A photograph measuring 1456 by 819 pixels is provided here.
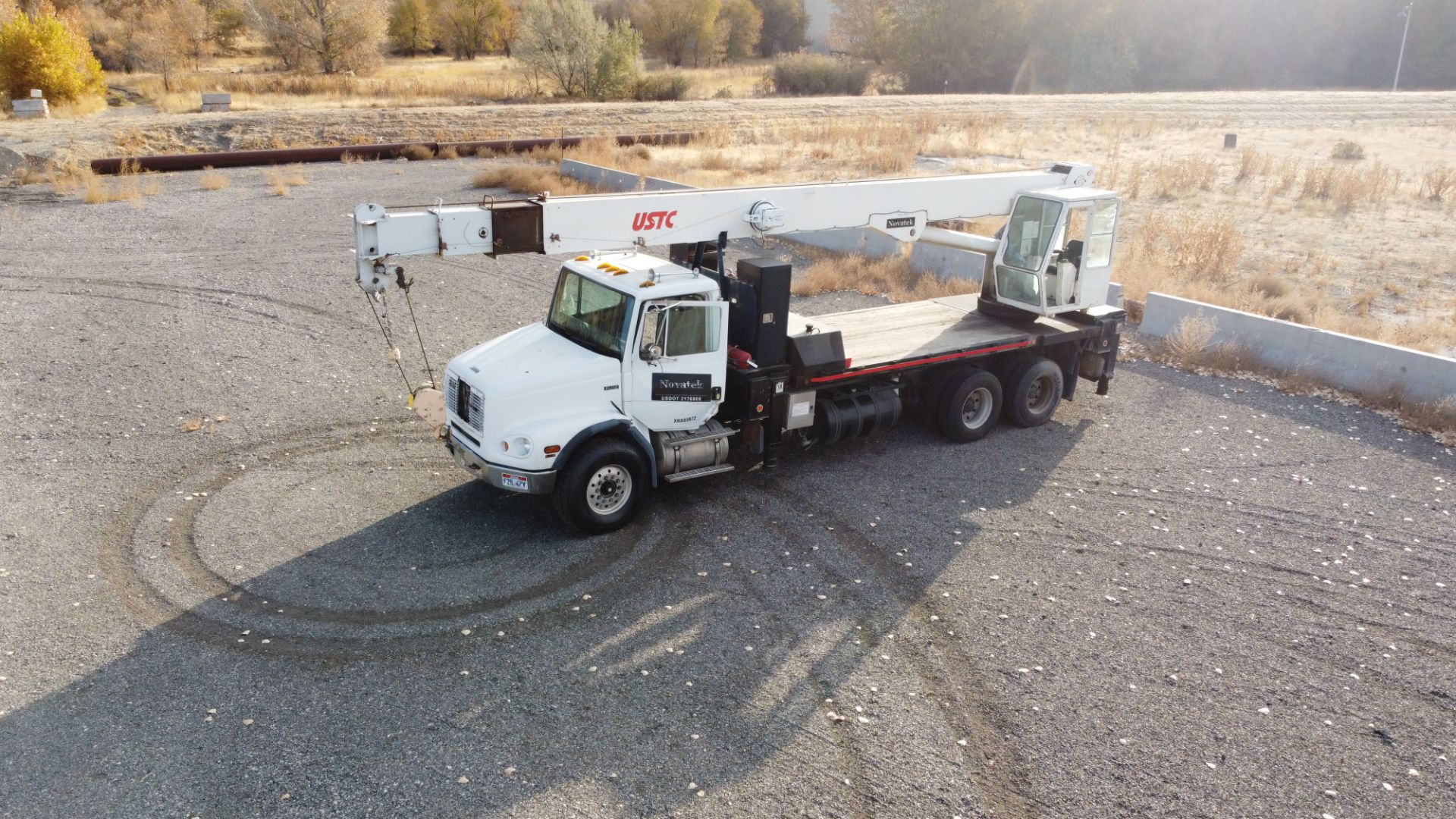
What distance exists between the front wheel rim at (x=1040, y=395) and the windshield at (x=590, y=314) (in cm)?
552

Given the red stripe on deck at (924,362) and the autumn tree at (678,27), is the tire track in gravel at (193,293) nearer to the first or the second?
the red stripe on deck at (924,362)

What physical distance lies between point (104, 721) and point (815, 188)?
7.48 m

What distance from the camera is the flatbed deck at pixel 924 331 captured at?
10.9 metres

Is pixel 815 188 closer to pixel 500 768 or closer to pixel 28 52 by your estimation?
pixel 500 768

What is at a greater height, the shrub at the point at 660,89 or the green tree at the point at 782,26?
the green tree at the point at 782,26

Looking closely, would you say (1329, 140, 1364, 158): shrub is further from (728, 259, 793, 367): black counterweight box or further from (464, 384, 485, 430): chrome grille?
(464, 384, 485, 430): chrome grille

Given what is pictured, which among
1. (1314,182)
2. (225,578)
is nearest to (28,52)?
(225,578)

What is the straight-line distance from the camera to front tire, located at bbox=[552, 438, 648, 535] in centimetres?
882

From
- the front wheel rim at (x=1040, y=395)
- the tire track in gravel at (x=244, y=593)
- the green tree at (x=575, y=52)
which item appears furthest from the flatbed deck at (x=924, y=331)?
the green tree at (x=575, y=52)

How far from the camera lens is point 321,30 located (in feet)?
169

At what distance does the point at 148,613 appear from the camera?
7.77 metres

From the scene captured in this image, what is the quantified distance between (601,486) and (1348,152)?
3034 cm

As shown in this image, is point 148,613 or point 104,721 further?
point 148,613

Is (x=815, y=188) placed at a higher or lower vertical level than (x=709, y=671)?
higher
